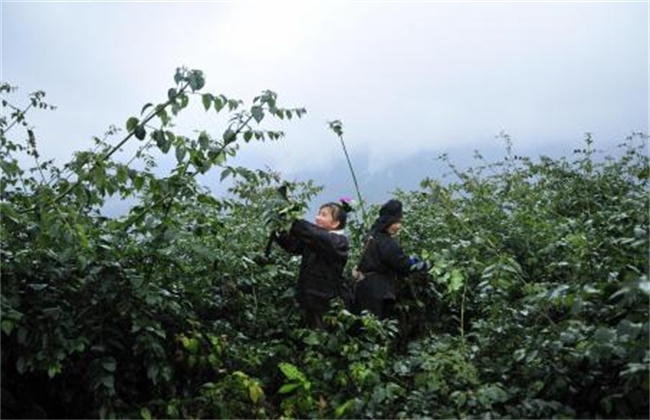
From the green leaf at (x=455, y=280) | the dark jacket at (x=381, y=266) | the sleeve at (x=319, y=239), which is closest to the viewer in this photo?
the green leaf at (x=455, y=280)

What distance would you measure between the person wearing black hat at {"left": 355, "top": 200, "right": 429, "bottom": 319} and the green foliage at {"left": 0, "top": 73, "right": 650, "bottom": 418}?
37 centimetres

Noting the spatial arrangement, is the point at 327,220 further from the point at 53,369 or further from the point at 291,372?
the point at 53,369

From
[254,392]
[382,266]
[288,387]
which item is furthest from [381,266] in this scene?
[254,392]

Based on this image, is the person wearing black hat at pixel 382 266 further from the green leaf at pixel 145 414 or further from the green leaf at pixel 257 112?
the green leaf at pixel 145 414

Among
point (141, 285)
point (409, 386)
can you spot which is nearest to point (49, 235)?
point (141, 285)

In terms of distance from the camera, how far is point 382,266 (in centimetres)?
549

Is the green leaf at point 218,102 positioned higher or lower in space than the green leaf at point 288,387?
higher

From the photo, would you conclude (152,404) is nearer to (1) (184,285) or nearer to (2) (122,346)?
(2) (122,346)

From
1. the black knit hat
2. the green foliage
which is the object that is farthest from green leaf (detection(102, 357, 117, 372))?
the black knit hat

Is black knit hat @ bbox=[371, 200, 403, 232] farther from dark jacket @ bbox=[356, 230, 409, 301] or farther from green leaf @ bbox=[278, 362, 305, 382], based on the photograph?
green leaf @ bbox=[278, 362, 305, 382]

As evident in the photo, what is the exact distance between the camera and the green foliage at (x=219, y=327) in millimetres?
3766

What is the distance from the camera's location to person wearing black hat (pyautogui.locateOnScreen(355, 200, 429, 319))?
541 centimetres

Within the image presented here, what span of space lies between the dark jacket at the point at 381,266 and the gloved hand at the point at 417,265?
4 cm

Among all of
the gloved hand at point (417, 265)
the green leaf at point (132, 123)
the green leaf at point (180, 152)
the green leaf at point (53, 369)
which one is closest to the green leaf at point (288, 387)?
the green leaf at point (53, 369)
